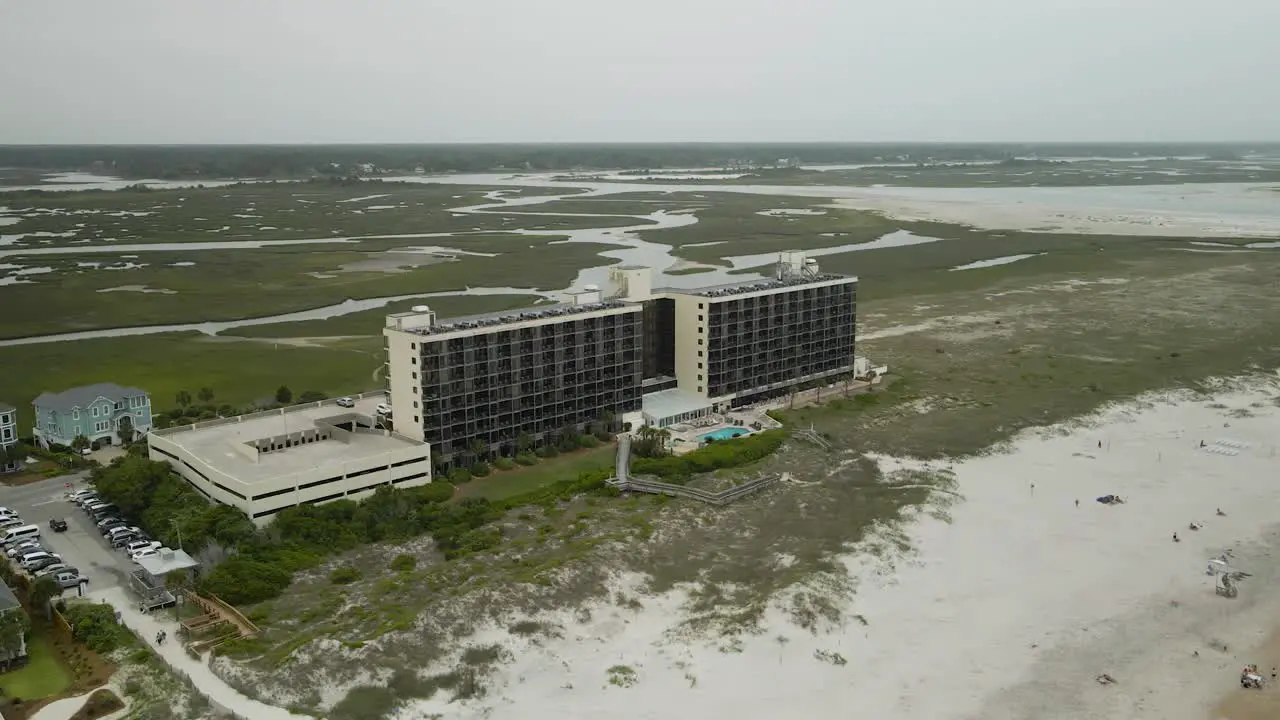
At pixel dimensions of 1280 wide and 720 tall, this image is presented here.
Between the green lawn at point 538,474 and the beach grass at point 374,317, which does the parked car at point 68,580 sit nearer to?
the green lawn at point 538,474

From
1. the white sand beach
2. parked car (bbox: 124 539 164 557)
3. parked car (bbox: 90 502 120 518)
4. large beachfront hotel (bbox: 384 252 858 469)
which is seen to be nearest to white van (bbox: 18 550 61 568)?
parked car (bbox: 124 539 164 557)

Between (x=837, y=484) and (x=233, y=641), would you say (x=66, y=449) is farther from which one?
(x=837, y=484)

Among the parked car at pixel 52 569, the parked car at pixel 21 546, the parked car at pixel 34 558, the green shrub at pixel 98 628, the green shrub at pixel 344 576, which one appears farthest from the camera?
the parked car at pixel 21 546

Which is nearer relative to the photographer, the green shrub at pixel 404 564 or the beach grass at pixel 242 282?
the green shrub at pixel 404 564

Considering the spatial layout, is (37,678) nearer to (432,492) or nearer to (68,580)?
(68,580)

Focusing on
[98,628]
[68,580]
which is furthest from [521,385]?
[98,628]

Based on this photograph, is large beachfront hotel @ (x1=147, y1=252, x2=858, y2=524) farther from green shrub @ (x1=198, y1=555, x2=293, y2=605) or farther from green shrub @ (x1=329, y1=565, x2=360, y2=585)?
green shrub @ (x1=329, y1=565, x2=360, y2=585)

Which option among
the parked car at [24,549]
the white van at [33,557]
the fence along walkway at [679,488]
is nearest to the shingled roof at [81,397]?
the parked car at [24,549]
